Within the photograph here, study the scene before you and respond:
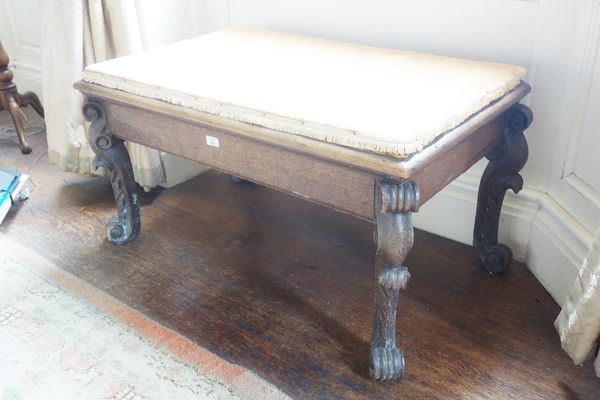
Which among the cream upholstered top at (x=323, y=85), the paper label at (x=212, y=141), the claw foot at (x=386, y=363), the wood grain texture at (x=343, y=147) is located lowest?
the claw foot at (x=386, y=363)

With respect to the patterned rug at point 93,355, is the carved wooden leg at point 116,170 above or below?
above

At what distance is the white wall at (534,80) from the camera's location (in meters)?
1.32

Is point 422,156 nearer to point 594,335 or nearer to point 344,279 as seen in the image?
point 594,335

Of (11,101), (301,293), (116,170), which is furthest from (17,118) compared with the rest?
(301,293)

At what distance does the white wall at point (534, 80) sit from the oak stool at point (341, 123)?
113 millimetres

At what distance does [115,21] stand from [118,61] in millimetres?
377

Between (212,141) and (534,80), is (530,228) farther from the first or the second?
(212,141)

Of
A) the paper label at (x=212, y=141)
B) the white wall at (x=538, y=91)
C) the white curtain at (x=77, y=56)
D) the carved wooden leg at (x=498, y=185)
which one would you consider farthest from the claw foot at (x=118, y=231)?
the carved wooden leg at (x=498, y=185)

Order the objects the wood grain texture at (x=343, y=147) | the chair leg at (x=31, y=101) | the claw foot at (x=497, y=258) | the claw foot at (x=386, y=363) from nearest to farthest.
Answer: the wood grain texture at (x=343, y=147)
the claw foot at (x=386, y=363)
the claw foot at (x=497, y=258)
the chair leg at (x=31, y=101)

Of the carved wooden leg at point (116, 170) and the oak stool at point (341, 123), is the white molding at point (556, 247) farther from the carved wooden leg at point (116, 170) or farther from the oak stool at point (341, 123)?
the carved wooden leg at point (116, 170)

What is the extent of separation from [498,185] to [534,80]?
26cm

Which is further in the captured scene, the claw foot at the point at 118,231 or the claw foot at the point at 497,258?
the claw foot at the point at 118,231

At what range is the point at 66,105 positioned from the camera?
1.93 metres

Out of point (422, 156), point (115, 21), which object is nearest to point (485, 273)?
point (422, 156)
